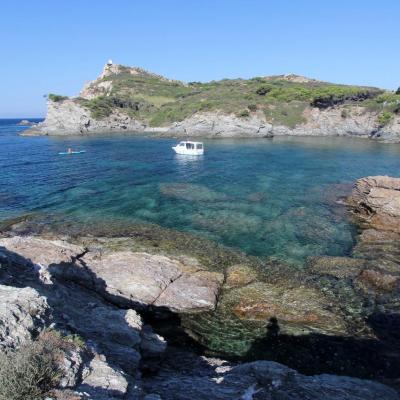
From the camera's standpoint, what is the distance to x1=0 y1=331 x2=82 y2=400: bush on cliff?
690cm

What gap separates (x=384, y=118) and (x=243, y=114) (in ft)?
129

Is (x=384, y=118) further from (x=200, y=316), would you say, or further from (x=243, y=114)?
(x=200, y=316)

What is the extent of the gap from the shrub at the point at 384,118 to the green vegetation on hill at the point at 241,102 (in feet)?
5.86

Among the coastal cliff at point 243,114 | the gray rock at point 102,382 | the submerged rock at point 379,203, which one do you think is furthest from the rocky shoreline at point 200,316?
the coastal cliff at point 243,114

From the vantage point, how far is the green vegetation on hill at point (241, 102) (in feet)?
366

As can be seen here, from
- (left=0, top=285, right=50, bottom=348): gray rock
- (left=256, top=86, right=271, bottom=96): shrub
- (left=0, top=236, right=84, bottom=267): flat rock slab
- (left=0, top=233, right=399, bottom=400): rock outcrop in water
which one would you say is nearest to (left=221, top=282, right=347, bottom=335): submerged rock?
(left=0, top=233, right=399, bottom=400): rock outcrop in water

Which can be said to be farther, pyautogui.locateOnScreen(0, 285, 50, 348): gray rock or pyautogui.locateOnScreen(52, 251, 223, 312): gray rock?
pyautogui.locateOnScreen(52, 251, 223, 312): gray rock

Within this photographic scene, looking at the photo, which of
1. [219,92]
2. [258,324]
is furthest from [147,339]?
[219,92]

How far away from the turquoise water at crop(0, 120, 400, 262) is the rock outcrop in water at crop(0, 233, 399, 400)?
41.1 ft

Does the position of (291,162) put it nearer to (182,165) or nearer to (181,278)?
(182,165)

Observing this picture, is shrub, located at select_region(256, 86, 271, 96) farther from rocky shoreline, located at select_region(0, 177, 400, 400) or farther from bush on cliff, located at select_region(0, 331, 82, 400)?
bush on cliff, located at select_region(0, 331, 82, 400)

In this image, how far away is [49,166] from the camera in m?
59.7

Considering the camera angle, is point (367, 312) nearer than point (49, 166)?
Yes

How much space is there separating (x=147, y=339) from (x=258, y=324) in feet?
19.8
